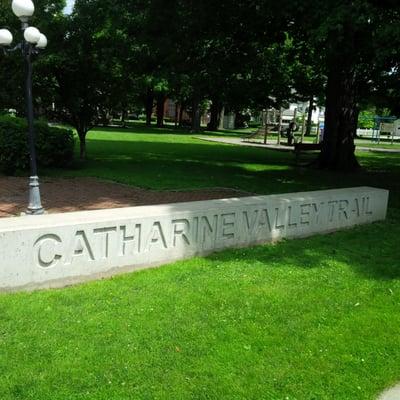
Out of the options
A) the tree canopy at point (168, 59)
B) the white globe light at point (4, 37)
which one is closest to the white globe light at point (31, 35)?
the white globe light at point (4, 37)

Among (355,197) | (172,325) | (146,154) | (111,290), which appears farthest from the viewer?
(146,154)

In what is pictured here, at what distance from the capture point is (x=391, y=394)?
360 cm

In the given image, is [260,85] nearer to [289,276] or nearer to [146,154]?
A: [146,154]

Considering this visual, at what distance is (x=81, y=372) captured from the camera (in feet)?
11.7

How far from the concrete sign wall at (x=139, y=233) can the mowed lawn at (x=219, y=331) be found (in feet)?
0.56

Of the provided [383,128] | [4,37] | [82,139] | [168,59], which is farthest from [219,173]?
[383,128]

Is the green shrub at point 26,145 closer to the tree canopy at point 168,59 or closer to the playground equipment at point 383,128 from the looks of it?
the tree canopy at point 168,59

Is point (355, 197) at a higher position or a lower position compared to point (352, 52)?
lower

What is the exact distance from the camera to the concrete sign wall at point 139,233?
A: 189 inches

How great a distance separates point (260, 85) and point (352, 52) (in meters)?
15.8

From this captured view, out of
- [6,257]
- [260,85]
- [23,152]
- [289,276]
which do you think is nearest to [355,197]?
[289,276]

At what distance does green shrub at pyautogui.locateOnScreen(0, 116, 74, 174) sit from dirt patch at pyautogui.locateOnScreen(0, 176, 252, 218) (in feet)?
1.82

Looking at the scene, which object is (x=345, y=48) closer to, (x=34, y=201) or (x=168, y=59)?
(x=168, y=59)

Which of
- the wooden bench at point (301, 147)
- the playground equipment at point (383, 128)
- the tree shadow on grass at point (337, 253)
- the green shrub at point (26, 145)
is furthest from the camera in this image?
the playground equipment at point (383, 128)
